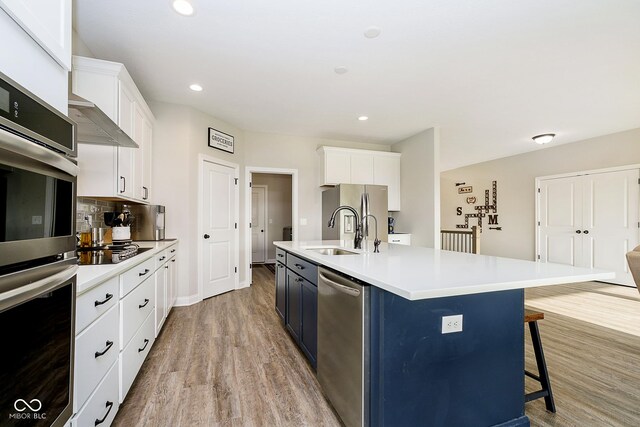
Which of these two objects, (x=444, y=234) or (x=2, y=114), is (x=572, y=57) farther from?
(x=444, y=234)

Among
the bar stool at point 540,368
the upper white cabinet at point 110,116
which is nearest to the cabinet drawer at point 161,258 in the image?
the upper white cabinet at point 110,116

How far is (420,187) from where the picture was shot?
15.6 ft

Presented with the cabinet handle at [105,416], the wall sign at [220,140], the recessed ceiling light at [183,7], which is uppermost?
the recessed ceiling light at [183,7]

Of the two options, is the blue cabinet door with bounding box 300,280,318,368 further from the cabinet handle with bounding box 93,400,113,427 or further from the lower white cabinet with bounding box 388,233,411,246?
the lower white cabinet with bounding box 388,233,411,246

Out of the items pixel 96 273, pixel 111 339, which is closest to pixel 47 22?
pixel 96 273

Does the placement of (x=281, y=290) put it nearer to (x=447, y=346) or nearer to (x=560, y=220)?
(x=447, y=346)

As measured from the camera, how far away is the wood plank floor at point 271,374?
1614 millimetres

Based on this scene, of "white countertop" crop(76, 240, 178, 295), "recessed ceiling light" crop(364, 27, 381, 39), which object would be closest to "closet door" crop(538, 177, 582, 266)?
"recessed ceiling light" crop(364, 27, 381, 39)

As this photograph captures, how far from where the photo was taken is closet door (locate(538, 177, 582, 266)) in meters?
5.29

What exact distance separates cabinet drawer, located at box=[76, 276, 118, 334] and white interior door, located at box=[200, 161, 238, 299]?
243 cm

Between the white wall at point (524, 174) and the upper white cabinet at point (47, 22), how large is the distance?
694 centimetres

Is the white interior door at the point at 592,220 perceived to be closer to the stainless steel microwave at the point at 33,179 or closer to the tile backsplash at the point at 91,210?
the stainless steel microwave at the point at 33,179

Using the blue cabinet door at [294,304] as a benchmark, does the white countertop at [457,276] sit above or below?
above

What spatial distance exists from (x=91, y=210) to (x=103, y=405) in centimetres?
196
